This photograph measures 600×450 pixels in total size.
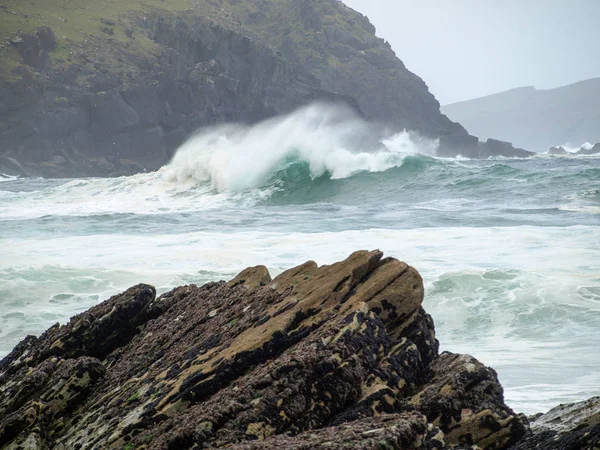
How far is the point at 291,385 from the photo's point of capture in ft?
15.2

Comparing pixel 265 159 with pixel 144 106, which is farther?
pixel 144 106

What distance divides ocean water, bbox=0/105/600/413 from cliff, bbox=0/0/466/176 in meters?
59.8

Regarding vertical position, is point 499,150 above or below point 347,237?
below

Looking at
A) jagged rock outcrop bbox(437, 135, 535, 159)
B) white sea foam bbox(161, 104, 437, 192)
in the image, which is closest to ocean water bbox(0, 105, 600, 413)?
white sea foam bbox(161, 104, 437, 192)

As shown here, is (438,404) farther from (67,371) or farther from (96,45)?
(96,45)

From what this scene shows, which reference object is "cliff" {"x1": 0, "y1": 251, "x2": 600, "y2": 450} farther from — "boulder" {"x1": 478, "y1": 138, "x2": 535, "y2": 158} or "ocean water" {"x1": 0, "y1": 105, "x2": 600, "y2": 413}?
"boulder" {"x1": 478, "y1": 138, "x2": 535, "y2": 158}

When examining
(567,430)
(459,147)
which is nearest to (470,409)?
(567,430)

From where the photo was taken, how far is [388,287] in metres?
5.90

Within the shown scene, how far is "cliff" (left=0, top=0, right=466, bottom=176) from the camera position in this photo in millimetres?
101312

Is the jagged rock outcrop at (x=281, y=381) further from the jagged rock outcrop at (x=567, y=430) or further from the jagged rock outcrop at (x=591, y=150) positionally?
the jagged rock outcrop at (x=591, y=150)

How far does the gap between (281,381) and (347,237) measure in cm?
1731

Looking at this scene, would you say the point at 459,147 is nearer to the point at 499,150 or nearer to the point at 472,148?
the point at 472,148

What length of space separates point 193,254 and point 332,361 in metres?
14.9

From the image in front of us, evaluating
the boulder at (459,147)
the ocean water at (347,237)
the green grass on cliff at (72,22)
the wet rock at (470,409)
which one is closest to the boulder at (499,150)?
the boulder at (459,147)
